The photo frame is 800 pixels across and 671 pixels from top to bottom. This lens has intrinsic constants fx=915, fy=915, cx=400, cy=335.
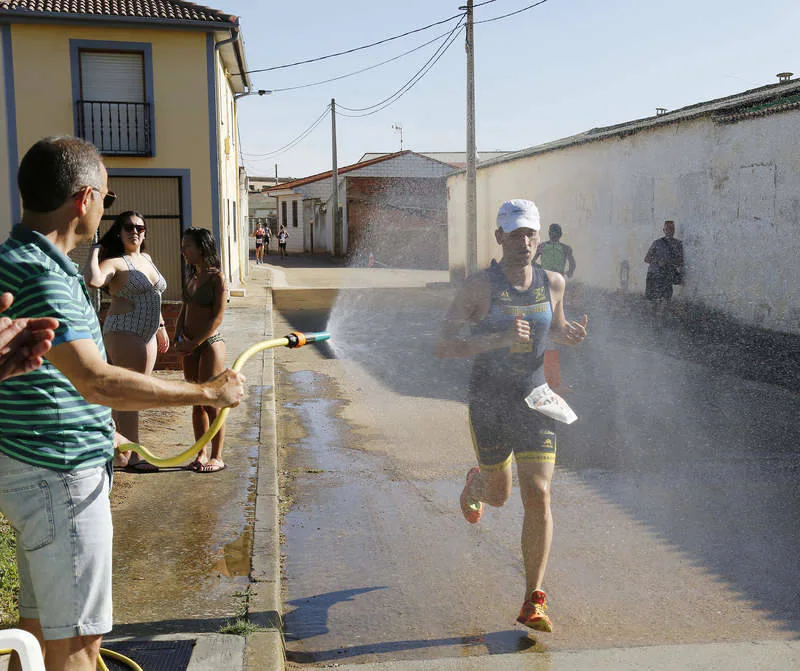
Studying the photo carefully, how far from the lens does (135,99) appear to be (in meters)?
21.4

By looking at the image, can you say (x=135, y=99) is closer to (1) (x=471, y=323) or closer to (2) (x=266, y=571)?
(2) (x=266, y=571)

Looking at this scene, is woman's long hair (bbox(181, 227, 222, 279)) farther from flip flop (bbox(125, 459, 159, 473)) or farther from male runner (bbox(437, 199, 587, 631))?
male runner (bbox(437, 199, 587, 631))

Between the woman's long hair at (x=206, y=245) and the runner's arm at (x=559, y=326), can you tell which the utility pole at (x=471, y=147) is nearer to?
the woman's long hair at (x=206, y=245)

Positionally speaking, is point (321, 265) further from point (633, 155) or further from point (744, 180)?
point (744, 180)

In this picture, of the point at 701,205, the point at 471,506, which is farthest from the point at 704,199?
the point at 471,506

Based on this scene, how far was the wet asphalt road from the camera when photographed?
4.02 meters

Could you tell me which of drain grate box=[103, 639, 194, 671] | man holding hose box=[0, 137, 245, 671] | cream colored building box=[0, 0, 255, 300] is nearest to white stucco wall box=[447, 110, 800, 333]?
cream colored building box=[0, 0, 255, 300]

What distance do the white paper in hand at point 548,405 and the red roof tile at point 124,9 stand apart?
61.8 ft

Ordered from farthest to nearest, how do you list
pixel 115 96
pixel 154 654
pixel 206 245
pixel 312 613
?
pixel 115 96 → pixel 206 245 → pixel 312 613 → pixel 154 654

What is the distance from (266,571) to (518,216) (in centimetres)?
210

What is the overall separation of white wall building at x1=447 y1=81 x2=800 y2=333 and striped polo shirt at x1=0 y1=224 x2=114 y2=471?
40.4 ft

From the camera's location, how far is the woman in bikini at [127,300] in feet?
19.6

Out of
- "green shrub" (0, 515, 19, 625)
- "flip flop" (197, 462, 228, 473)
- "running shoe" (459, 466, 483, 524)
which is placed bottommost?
"flip flop" (197, 462, 228, 473)

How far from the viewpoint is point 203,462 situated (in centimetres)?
635
